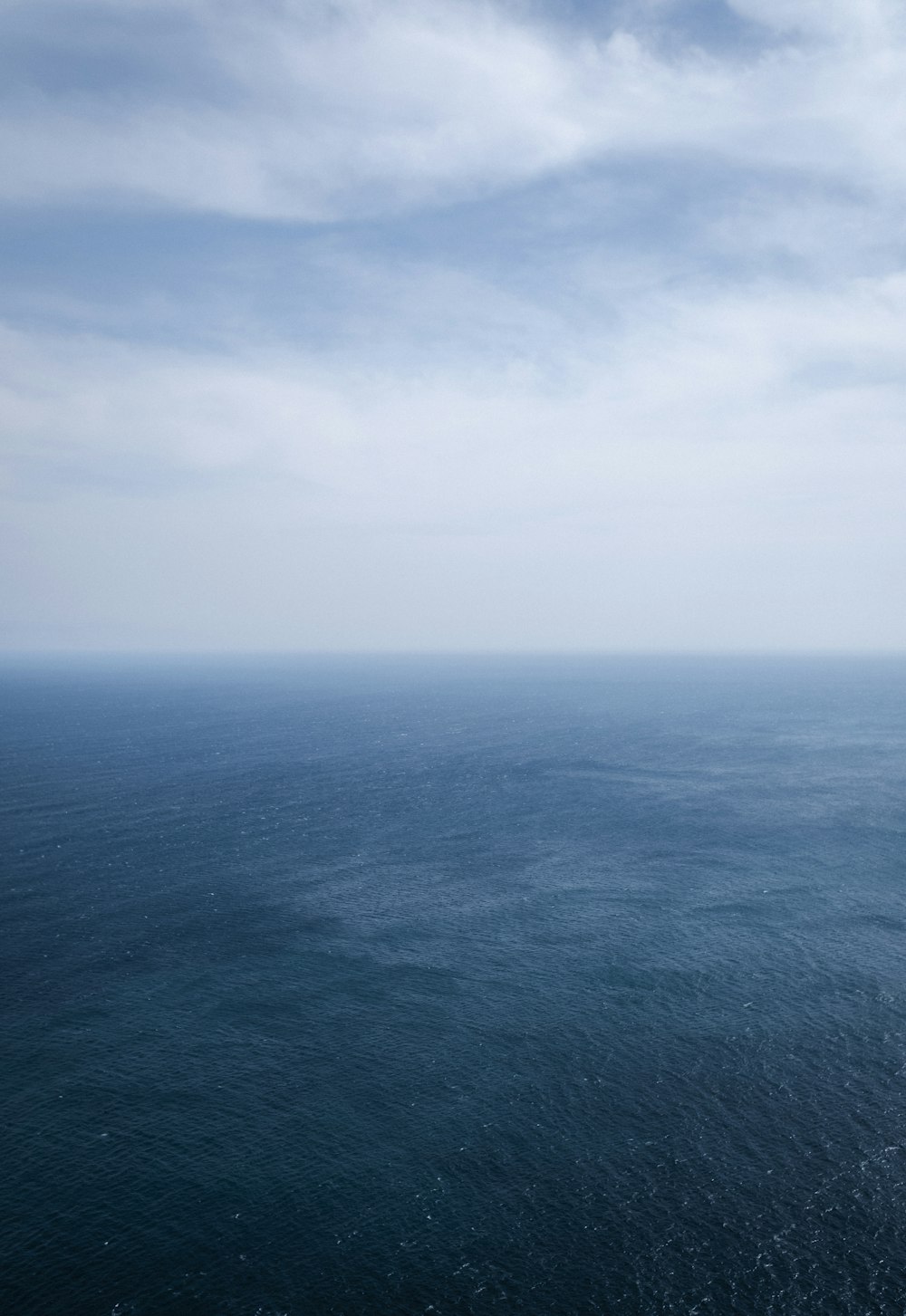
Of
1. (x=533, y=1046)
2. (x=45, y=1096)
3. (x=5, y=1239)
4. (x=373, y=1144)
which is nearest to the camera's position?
(x=5, y=1239)

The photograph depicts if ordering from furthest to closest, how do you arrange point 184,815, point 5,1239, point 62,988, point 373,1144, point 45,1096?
1. point 184,815
2. point 62,988
3. point 45,1096
4. point 373,1144
5. point 5,1239

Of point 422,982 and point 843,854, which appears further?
point 843,854

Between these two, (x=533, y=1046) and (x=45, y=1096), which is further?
(x=533, y=1046)

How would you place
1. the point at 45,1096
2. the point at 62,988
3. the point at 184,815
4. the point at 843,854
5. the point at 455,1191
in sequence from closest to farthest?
the point at 455,1191, the point at 45,1096, the point at 62,988, the point at 843,854, the point at 184,815

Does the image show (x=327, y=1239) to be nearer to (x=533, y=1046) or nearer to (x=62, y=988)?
(x=533, y=1046)

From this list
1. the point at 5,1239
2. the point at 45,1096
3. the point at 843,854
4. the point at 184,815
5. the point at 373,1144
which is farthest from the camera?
the point at 184,815

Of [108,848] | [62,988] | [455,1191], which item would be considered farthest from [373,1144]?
[108,848]

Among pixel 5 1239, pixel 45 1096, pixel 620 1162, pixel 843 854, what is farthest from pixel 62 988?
pixel 843 854

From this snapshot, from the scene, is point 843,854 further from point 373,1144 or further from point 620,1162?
point 373,1144

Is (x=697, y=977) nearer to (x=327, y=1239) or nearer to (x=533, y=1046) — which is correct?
(x=533, y=1046)
